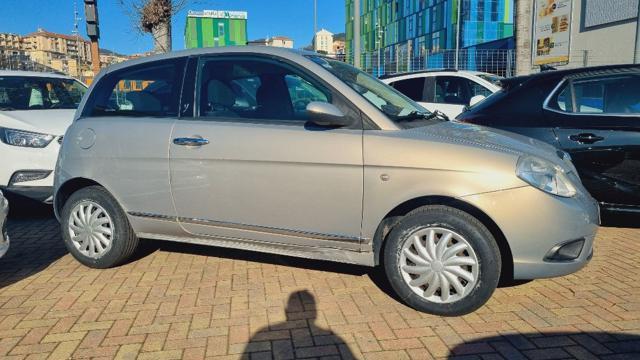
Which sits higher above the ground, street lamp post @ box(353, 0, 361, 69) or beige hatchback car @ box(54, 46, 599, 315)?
street lamp post @ box(353, 0, 361, 69)

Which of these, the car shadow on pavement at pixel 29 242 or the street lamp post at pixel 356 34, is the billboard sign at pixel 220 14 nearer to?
the street lamp post at pixel 356 34

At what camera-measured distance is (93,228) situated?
4082mm

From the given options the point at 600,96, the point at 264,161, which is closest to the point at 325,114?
the point at 264,161

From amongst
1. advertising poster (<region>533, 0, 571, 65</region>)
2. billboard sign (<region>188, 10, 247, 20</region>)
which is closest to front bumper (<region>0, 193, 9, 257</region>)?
billboard sign (<region>188, 10, 247, 20</region>)

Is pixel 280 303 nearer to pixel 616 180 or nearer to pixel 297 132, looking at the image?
pixel 297 132

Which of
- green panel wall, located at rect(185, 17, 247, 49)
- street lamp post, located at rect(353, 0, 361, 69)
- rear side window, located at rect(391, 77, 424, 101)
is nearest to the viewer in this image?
rear side window, located at rect(391, 77, 424, 101)

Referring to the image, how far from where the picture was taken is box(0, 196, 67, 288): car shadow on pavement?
424 cm

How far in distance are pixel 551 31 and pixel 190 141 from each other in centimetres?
2502

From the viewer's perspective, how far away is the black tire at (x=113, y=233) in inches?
159

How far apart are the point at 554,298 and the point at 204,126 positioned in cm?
272

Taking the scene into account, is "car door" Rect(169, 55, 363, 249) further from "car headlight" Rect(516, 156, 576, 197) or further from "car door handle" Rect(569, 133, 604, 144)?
"car door handle" Rect(569, 133, 604, 144)

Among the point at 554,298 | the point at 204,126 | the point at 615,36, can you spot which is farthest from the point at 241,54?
the point at 615,36

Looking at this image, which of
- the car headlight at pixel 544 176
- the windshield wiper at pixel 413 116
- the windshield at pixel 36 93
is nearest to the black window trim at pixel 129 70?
the windshield wiper at pixel 413 116

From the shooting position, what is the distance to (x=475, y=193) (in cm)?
298
